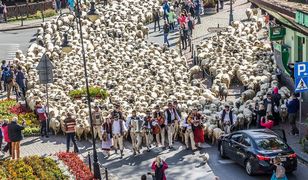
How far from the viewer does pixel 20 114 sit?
116 ft

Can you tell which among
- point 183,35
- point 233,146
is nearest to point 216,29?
point 183,35

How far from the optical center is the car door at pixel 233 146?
27.2 meters

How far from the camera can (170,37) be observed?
50594 mm

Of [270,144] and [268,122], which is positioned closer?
[270,144]

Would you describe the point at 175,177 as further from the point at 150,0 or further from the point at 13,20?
the point at 13,20

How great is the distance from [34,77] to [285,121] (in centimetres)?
1428

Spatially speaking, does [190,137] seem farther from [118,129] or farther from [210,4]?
[210,4]

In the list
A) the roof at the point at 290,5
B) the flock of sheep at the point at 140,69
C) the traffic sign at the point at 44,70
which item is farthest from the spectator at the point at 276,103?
the traffic sign at the point at 44,70

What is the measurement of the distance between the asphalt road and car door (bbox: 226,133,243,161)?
77.2 feet

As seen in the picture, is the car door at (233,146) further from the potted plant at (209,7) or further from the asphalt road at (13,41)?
the potted plant at (209,7)

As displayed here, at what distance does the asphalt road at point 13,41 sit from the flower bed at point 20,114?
11.0 meters

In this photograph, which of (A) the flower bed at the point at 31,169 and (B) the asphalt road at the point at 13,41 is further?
(B) the asphalt road at the point at 13,41

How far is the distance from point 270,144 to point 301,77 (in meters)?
3.18

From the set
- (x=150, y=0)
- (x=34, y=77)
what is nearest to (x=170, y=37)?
(x=150, y=0)
